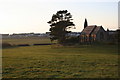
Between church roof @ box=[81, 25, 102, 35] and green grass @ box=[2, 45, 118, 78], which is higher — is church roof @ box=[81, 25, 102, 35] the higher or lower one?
the higher one

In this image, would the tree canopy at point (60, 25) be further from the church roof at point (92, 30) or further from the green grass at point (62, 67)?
the green grass at point (62, 67)

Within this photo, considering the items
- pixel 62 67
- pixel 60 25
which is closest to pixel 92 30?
pixel 60 25

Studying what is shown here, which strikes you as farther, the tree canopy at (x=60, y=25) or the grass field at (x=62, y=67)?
the tree canopy at (x=60, y=25)

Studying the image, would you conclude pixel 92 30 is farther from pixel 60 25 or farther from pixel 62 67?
pixel 62 67

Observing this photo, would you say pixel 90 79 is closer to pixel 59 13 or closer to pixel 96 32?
pixel 59 13

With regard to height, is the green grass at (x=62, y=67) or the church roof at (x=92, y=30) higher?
the church roof at (x=92, y=30)

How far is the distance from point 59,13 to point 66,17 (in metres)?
2.10

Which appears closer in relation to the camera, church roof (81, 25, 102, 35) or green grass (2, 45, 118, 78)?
green grass (2, 45, 118, 78)

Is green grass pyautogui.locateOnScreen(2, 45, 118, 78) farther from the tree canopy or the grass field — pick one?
the tree canopy

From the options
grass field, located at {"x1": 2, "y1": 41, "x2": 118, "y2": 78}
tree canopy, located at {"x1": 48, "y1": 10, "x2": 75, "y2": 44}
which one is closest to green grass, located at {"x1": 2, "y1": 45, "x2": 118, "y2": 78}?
grass field, located at {"x1": 2, "y1": 41, "x2": 118, "y2": 78}

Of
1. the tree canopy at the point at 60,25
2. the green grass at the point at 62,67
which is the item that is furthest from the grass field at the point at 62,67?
the tree canopy at the point at 60,25

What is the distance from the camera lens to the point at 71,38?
44.5 metres

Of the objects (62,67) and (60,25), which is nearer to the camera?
(62,67)

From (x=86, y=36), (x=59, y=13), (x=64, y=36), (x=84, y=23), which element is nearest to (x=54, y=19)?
(x=59, y=13)
